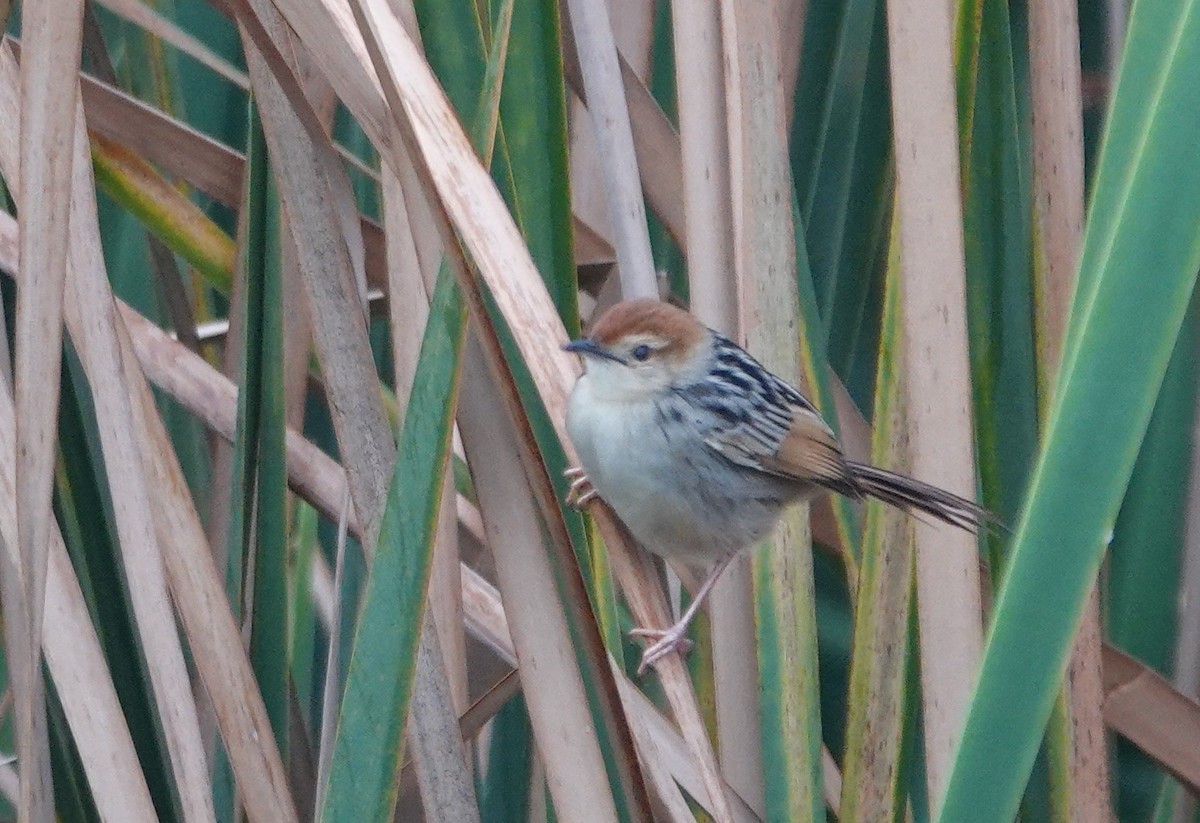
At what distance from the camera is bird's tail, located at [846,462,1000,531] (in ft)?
5.35

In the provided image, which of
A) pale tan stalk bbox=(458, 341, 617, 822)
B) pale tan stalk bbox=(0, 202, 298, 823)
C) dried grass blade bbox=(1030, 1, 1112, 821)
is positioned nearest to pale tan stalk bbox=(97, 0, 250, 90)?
pale tan stalk bbox=(0, 202, 298, 823)

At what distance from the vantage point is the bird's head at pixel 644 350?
6.10 ft

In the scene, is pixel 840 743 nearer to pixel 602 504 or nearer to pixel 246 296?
pixel 602 504

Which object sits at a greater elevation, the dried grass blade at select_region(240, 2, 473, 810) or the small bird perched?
the dried grass blade at select_region(240, 2, 473, 810)

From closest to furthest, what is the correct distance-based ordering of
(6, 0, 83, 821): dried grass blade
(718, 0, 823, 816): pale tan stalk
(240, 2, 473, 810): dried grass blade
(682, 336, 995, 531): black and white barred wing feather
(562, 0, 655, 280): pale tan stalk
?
1. (6, 0, 83, 821): dried grass blade
2. (240, 2, 473, 810): dried grass blade
3. (718, 0, 823, 816): pale tan stalk
4. (682, 336, 995, 531): black and white barred wing feather
5. (562, 0, 655, 280): pale tan stalk

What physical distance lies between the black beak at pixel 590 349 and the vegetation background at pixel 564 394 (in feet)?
0.14

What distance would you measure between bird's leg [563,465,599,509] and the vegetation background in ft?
0.34

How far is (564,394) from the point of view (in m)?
1.47

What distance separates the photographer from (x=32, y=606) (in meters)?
1.27

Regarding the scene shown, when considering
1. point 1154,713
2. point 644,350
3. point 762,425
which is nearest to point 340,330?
point 644,350

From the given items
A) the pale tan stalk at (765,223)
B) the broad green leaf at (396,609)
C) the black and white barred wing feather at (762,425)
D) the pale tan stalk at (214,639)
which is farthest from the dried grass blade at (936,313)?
the pale tan stalk at (214,639)

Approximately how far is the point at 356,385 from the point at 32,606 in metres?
0.38

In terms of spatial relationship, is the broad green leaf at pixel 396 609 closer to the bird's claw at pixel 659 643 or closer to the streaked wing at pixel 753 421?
the bird's claw at pixel 659 643

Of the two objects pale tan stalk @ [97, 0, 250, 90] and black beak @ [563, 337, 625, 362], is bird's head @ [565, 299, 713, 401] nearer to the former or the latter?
black beak @ [563, 337, 625, 362]
